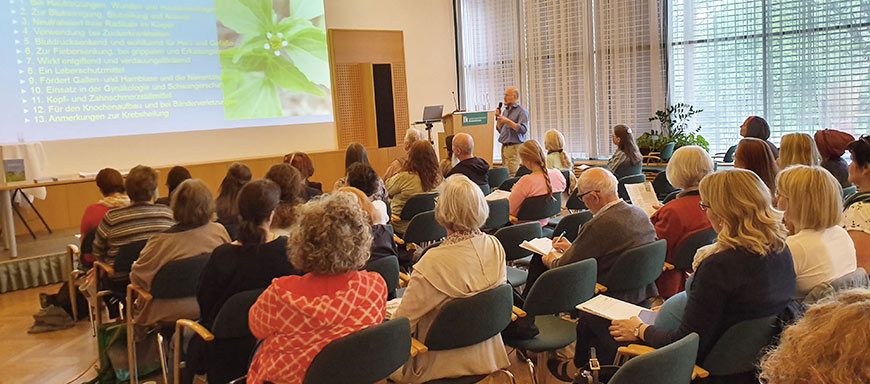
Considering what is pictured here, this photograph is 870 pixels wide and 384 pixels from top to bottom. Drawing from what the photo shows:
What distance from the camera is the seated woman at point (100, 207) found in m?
4.52

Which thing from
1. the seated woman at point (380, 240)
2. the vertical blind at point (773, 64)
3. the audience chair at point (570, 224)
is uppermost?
the vertical blind at point (773, 64)

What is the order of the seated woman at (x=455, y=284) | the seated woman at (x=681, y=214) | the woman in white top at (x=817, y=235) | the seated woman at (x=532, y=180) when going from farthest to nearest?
1. the seated woman at (x=532, y=180)
2. the seated woman at (x=681, y=214)
3. the seated woman at (x=455, y=284)
4. the woman in white top at (x=817, y=235)

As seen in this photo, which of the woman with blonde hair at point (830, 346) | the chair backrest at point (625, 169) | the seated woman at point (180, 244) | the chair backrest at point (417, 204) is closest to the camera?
the woman with blonde hair at point (830, 346)

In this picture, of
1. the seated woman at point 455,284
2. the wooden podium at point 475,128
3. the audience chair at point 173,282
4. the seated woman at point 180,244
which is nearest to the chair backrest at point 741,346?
the seated woman at point 455,284

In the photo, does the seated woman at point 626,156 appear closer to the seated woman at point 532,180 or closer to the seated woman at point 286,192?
the seated woman at point 532,180

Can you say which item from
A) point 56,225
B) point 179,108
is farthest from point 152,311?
point 179,108

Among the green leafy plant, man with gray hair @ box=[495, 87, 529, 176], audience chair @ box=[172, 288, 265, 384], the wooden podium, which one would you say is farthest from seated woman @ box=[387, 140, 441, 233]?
the green leafy plant

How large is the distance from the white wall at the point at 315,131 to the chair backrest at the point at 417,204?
4476mm

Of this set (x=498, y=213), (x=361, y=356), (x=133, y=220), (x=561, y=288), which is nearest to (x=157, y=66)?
(x=133, y=220)

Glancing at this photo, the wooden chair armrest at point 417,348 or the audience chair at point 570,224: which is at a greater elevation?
the audience chair at point 570,224

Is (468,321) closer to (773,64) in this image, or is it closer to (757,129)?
(757,129)

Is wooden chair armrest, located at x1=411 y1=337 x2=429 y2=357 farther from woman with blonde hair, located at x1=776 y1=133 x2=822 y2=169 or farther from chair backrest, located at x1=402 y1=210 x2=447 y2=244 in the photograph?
woman with blonde hair, located at x1=776 y1=133 x2=822 y2=169

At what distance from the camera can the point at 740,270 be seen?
7.35 feet

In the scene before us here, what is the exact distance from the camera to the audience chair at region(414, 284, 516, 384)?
262 cm
